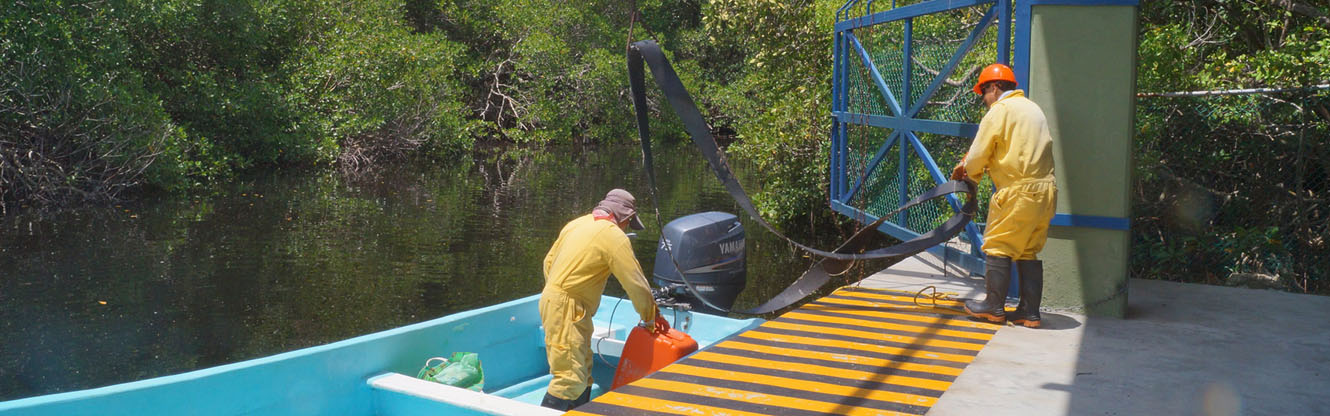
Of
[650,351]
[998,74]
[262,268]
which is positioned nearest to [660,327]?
[650,351]

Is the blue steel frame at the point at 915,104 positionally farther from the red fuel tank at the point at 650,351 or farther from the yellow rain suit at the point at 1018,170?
the red fuel tank at the point at 650,351

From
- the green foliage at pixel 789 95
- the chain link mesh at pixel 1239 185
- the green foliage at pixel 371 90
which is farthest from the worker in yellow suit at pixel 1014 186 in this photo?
the green foliage at pixel 371 90

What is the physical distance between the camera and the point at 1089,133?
625 centimetres

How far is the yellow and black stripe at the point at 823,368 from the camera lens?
4.64m

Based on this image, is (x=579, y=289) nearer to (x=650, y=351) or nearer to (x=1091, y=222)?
(x=650, y=351)

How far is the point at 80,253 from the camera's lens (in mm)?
14086

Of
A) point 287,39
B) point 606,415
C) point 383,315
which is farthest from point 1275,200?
point 287,39

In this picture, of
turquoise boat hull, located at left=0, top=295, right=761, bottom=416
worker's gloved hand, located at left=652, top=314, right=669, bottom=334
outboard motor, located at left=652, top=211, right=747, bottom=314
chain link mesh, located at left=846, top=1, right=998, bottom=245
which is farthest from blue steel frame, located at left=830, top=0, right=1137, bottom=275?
worker's gloved hand, located at left=652, top=314, right=669, bottom=334

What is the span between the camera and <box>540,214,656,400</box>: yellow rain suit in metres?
5.82

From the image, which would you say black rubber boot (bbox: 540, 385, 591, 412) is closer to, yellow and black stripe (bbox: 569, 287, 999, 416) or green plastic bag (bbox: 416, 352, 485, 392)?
green plastic bag (bbox: 416, 352, 485, 392)

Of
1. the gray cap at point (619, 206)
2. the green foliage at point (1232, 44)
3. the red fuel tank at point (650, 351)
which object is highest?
the green foliage at point (1232, 44)

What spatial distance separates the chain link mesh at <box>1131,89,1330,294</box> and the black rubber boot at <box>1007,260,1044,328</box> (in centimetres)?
363

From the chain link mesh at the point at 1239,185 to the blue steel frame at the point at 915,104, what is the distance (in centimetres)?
194

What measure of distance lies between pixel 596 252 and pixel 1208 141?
6.10 meters
